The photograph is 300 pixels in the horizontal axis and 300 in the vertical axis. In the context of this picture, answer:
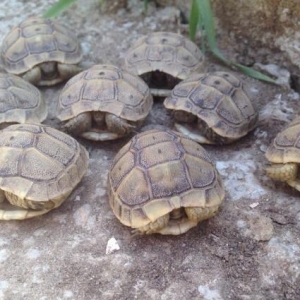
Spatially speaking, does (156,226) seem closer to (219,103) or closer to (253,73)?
(219,103)

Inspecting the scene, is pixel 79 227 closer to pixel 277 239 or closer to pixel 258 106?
pixel 277 239

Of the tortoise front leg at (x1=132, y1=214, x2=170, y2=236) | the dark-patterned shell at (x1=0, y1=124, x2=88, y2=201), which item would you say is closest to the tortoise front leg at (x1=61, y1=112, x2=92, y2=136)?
the dark-patterned shell at (x1=0, y1=124, x2=88, y2=201)

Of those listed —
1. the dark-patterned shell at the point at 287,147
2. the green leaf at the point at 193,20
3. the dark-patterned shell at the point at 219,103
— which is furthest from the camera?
the green leaf at the point at 193,20

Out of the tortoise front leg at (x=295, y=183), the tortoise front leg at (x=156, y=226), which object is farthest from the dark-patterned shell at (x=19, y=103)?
the tortoise front leg at (x=295, y=183)

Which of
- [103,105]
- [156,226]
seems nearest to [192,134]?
[103,105]

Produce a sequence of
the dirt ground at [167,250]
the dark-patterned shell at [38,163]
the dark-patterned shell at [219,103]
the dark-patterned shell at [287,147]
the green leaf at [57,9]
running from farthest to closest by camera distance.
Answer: the green leaf at [57,9], the dark-patterned shell at [219,103], the dark-patterned shell at [287,147], the dark-patterned shell at [38,163], the dirt ground at [167,250]

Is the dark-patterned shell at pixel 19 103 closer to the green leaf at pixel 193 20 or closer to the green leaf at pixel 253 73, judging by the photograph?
the green leaf at pixel 193 20
